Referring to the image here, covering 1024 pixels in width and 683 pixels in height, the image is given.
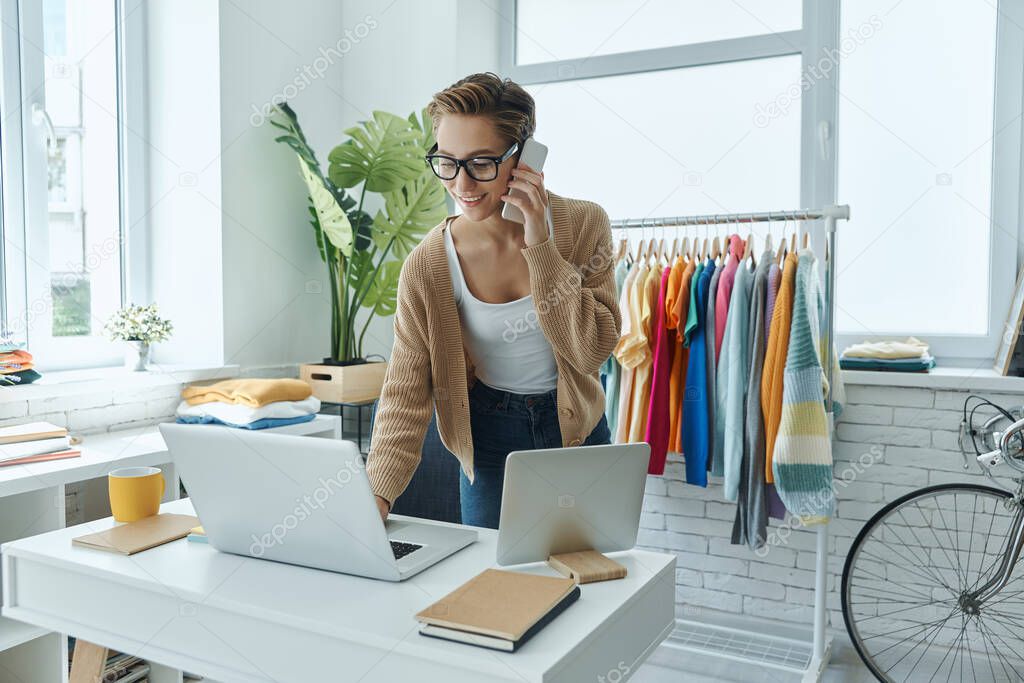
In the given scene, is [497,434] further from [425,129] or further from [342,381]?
[425,129]

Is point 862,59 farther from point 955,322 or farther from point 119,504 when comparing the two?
point 119,504

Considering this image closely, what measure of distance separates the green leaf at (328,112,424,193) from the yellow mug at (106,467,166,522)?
5.92 ft

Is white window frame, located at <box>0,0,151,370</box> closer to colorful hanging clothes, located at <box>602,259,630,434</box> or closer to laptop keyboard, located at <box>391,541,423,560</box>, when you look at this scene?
colorful hanging clothes, located at <box>602,259,630,434</box>

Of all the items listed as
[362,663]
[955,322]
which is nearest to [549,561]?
[362,663]

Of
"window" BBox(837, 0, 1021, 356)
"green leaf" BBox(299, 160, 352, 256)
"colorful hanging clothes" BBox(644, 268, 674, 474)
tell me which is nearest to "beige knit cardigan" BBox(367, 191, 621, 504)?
"colorful hanging clothes" BBox(644, 268, 674, 474)

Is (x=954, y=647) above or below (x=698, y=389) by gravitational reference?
below

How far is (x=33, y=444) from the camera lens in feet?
7.10

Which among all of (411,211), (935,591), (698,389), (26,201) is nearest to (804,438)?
(698,389)

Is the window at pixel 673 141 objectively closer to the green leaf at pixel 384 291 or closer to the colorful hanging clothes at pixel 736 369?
the colorful hanging clothes at pixel 736 369

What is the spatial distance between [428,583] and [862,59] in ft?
8.51

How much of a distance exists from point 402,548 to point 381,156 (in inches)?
80.6

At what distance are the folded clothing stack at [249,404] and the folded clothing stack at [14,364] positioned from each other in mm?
456

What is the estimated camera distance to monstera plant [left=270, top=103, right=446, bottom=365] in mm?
3051

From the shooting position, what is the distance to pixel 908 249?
294 cm
